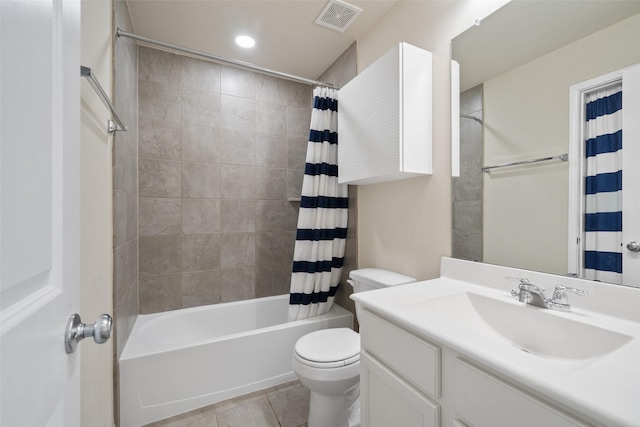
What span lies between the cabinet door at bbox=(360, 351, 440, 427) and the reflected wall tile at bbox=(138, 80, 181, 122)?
2222 mm

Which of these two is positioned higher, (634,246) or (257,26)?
(257,26)

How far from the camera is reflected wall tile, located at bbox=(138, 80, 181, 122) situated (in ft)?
6.75

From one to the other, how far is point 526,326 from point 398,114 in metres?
1.06

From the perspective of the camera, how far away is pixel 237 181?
239 centimetres

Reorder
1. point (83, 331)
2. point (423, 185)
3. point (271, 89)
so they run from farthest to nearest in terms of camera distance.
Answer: point (271, 89)
point (423, 185)
point (83, 331)

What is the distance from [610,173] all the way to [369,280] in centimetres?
114

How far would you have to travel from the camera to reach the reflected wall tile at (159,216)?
2.06m

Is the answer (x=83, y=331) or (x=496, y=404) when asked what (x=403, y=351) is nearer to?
(x=496, y=404)

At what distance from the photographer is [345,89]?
1.80 m

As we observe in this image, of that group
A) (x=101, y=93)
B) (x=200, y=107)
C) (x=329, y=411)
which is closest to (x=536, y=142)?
(x=329, y=411)

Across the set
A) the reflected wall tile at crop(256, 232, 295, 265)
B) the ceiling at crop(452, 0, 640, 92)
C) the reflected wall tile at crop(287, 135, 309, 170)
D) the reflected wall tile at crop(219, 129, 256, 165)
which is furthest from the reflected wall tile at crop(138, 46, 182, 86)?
the ceiling at crop(452, 0, 640, 92)

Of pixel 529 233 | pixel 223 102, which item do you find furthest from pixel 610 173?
pixel 223 102

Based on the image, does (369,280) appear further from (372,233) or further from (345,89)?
(345,89)

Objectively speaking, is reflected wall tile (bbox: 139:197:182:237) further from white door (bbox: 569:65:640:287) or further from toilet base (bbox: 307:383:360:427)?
white door (bbox: 569:65:640:287)
